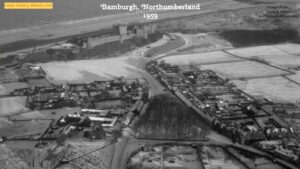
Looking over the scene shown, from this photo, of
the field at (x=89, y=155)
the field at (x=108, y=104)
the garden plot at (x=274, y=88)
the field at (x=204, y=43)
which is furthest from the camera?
the field at (x=204, y=43)

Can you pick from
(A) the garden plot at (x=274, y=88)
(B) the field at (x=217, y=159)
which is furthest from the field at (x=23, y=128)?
(A) the garden plot at (x=274, y=88)

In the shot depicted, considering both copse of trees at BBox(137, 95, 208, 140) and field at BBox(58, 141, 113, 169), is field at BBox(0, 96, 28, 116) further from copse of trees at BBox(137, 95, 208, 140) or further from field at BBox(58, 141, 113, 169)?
copse of trees at BBox(137, 95, 208, 140)

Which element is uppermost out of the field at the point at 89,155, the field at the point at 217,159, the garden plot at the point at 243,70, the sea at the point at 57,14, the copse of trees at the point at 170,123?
the sea at the point at 57,14

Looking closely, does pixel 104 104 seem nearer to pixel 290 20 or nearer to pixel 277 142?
pixel 277 142

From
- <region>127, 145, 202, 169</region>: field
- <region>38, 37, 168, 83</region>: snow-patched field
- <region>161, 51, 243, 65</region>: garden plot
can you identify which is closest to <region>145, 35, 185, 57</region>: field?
<region>38, 37, 168, 83</region>: snow-patched field

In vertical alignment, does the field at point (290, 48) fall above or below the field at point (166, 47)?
below

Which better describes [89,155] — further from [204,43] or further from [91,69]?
[204,43]

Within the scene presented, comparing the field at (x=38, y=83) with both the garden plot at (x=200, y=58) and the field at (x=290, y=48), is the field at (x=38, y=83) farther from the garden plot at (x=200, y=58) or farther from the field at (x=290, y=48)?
the field at (x=290, y=48)

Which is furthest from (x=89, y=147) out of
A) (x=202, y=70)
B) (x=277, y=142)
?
(x=202, y=70)

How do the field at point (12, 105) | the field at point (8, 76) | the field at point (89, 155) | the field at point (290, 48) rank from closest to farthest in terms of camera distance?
the field at point (89, 155)
the field at point (12, 105)
the field at point (8, 76)
the field at point (290, 48)
